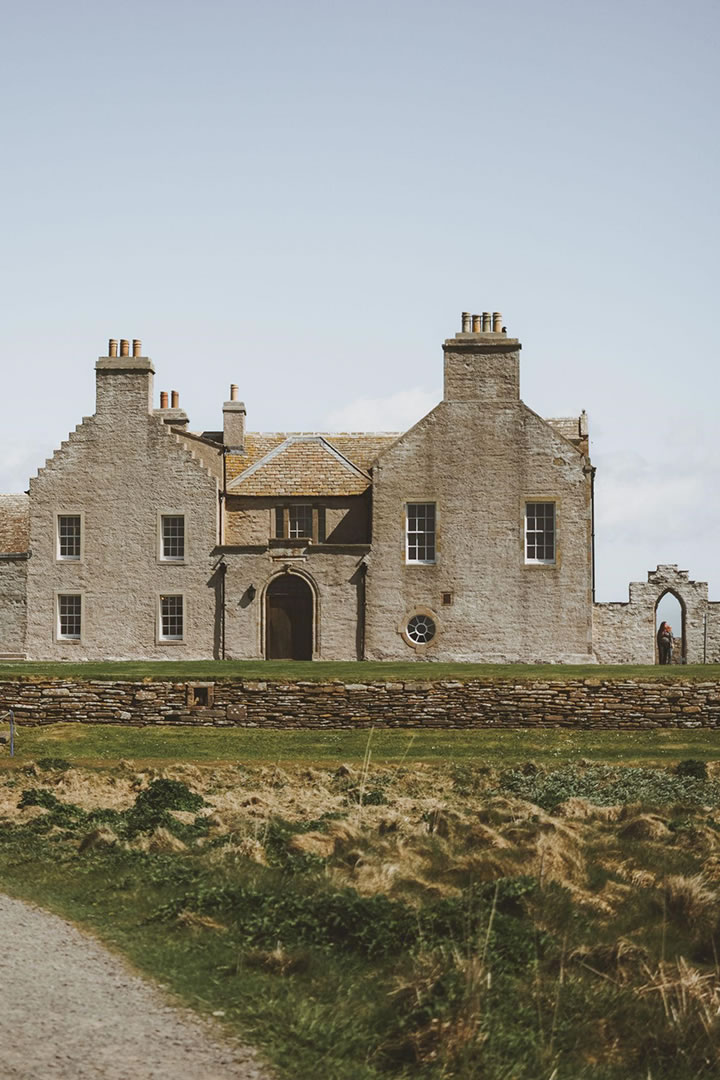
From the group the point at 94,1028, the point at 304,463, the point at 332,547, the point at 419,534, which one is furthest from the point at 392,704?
the point at 304,463

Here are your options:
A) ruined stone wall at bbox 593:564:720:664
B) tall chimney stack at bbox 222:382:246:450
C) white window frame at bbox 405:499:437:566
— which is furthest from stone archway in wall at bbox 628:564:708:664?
tall chimney stack at bbox 222:382:246:450

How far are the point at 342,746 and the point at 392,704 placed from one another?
2.64m

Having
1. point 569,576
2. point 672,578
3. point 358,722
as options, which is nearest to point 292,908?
point 358,722

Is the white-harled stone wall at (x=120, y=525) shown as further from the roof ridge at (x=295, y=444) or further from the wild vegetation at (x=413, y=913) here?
the wild vegetation at (x=413, y=913)

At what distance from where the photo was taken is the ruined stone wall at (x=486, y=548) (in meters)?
47.3

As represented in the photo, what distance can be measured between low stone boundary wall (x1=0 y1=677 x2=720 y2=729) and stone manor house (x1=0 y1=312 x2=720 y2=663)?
17114 mm

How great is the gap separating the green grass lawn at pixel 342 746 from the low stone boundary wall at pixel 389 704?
413 millimetres

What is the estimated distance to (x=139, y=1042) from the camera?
30.9ft

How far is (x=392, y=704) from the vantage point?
30047 millimetres

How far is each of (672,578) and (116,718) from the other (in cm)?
2745

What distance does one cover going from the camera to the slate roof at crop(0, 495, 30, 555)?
171ft

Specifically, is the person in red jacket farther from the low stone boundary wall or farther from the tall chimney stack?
the low stone boundary wall

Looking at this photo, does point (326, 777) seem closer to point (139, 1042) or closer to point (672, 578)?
point (139, 1042)

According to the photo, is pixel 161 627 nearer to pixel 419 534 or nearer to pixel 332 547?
pixel 332 547
